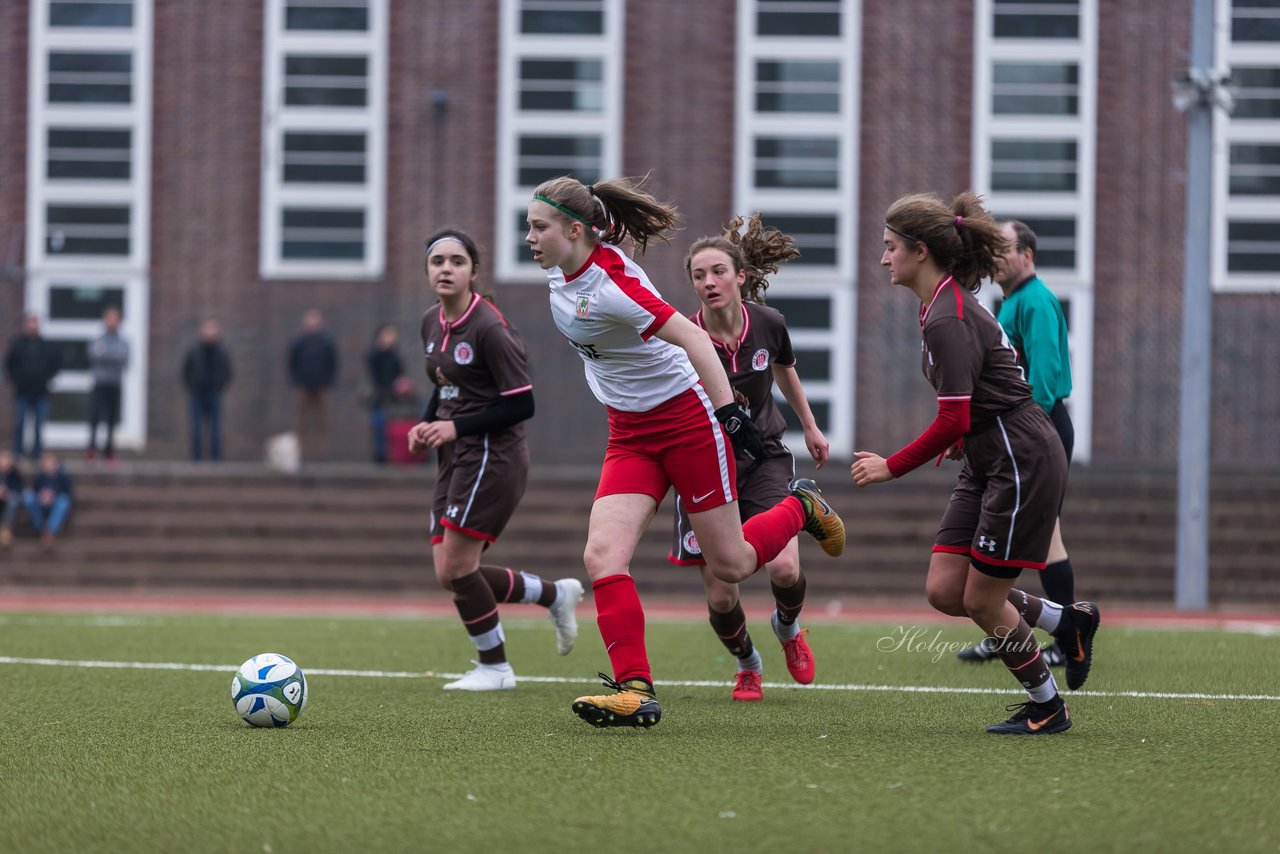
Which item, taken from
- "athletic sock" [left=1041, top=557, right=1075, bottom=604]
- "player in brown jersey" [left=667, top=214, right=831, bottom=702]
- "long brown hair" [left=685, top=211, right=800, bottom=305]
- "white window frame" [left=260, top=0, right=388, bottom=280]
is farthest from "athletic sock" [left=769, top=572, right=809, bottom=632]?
"white window frame" [left=260, top=0, right=388, bottom=280]

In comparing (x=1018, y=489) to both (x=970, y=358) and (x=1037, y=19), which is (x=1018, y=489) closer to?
(x=970, y=358)

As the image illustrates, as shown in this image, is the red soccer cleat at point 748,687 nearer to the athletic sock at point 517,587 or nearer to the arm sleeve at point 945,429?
the athletic sock at point 517,587

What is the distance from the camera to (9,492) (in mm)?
17094

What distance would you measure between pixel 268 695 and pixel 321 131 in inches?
706

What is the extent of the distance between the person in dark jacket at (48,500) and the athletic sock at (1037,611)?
1283cm

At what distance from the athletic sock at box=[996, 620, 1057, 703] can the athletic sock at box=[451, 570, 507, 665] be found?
2.68m

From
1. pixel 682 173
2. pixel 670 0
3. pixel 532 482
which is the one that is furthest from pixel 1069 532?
pixel 670 0

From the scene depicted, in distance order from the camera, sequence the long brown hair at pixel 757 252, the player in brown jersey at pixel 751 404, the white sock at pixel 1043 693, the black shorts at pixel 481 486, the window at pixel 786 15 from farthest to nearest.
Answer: the window at pixel 786 15, the black shorts at pixel 481 486, the long brown hair at pixel 757 252, the player in brown jersey at pixel 751 404, the white sock at pixel 1043 693

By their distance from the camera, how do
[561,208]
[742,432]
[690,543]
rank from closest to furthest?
[742,432], [561,208], [690,543]

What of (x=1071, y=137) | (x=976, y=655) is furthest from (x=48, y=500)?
(x=1071, y=137)

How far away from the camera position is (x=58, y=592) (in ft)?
53.5

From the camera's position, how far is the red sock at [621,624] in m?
5.80

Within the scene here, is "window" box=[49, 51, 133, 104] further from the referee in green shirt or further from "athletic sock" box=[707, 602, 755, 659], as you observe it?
"athletic sock" box=[707, 602, 755, 659]

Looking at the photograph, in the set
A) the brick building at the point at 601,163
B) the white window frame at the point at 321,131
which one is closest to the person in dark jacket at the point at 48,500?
the brick building at the point at 601,163
